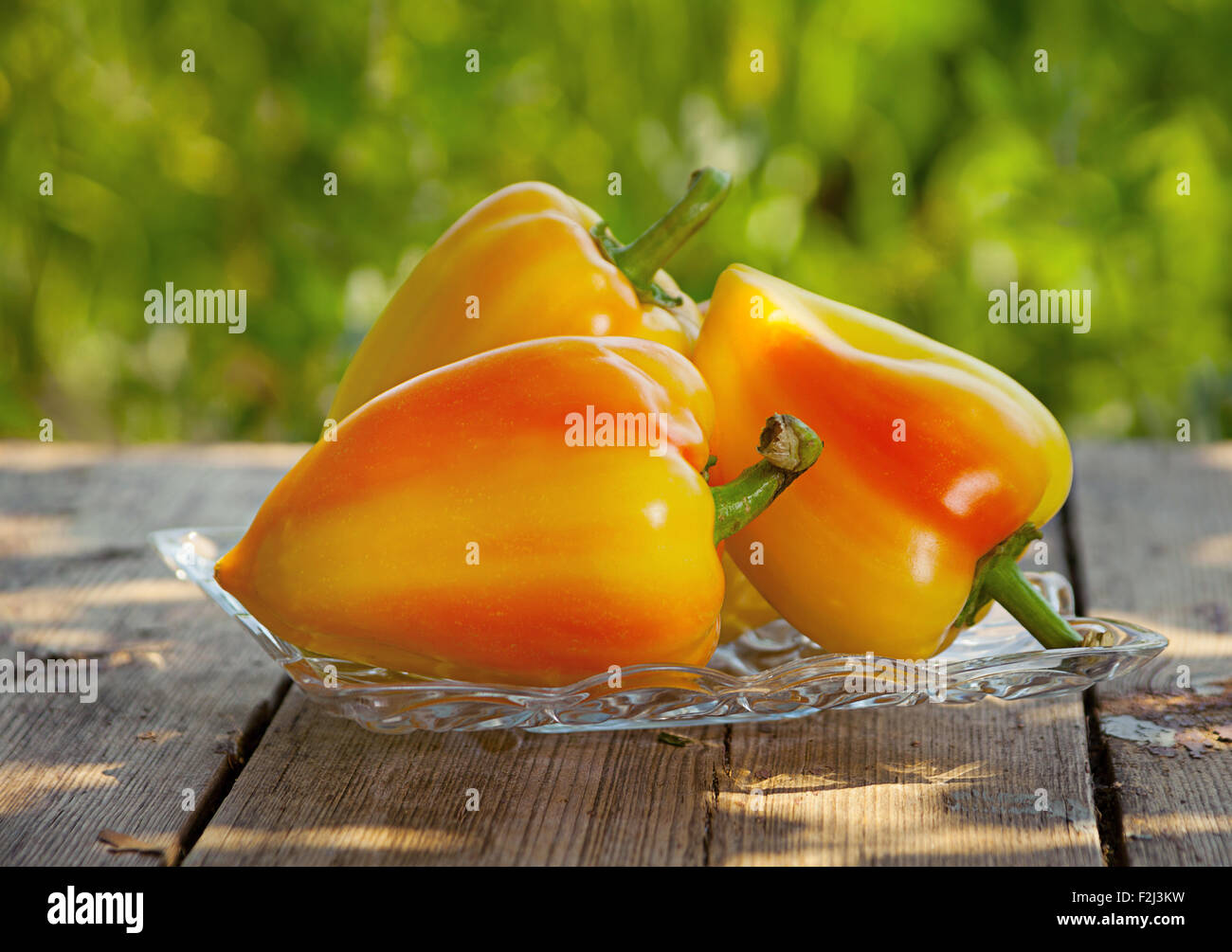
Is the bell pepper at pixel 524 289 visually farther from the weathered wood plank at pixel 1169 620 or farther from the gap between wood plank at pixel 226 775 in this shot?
the weathered wood plank at pixel 1169 620

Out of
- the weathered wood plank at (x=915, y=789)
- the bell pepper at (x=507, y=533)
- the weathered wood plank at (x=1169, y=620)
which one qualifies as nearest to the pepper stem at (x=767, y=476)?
the bell pepper at (x=507, y=533)

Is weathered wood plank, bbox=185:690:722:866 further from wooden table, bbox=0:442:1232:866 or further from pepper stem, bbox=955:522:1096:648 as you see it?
pepper stem, bbox=955:522:1096:648

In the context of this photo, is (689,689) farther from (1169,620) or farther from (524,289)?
(1169,620)

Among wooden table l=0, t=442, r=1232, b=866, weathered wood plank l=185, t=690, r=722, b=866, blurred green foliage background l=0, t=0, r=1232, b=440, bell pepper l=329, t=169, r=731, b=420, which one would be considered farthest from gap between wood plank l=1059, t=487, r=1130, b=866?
blurred green foliage background l=0, t=0, r=1232, b=440

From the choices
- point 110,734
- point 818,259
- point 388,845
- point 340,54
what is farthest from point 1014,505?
point 340,54


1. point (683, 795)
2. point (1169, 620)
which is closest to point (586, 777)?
point (683, 795)
